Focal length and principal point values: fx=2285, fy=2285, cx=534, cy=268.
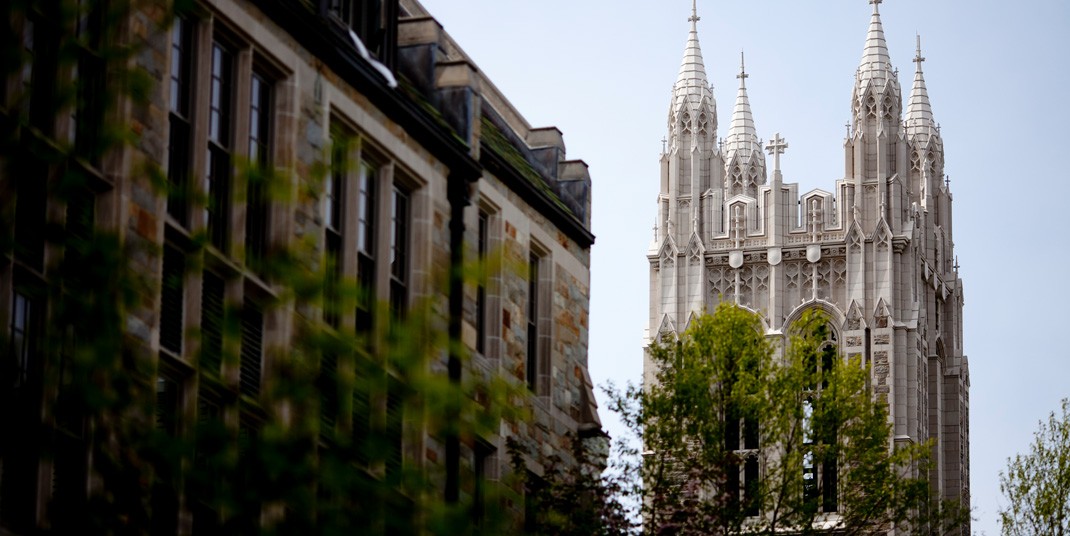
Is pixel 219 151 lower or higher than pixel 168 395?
higher

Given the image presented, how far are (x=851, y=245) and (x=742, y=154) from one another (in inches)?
307

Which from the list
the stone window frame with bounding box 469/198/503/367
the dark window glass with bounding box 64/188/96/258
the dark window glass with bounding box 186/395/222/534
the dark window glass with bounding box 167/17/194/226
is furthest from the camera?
the stone window frame with bounding box 469/198/503/367

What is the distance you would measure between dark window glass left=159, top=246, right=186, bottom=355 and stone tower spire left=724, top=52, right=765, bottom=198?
71.7 m

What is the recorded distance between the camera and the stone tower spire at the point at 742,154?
92000 mm

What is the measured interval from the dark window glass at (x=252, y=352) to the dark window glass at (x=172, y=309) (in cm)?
124

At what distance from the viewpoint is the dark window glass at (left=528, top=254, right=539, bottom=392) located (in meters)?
30.2

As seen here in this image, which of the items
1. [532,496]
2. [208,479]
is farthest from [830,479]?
[208,479]

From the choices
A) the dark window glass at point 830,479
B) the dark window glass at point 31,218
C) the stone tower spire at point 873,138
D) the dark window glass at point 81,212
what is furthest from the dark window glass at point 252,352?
the stone tower spire at point 873,138

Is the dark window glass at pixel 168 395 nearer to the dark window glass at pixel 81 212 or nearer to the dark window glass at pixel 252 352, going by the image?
the dark window glass at pixel 252 352

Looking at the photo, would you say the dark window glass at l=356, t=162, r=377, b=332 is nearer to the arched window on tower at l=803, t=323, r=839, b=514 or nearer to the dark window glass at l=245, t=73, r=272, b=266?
the dark window glass at l=245, t=73, r=272, b=266

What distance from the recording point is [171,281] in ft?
46.9

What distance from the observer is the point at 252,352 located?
21.9 meters

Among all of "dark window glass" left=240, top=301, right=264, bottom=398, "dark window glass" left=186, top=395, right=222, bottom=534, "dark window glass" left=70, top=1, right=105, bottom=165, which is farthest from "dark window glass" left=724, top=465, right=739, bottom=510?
"dark window glass" left=186, top=395, right=222, bottom=534

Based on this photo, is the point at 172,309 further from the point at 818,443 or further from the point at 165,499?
the point at 818,443
